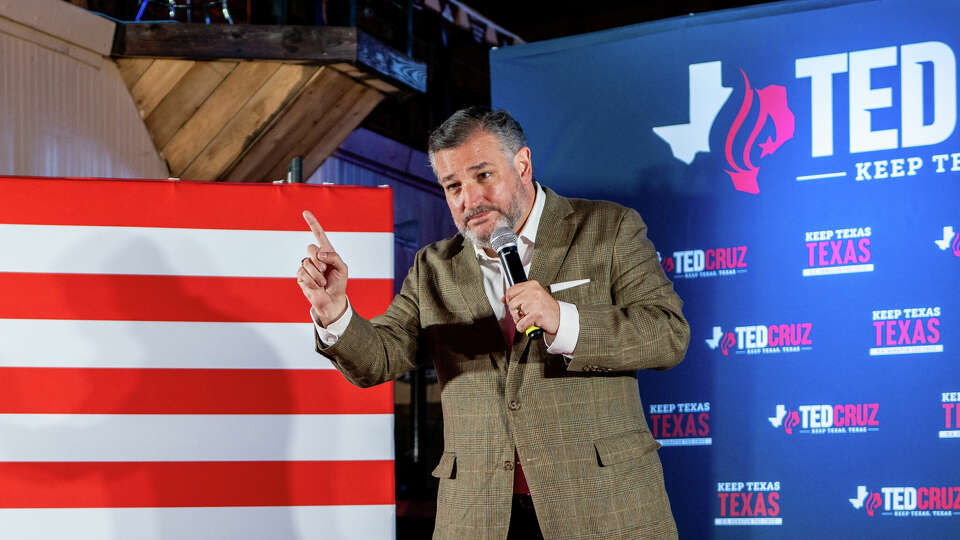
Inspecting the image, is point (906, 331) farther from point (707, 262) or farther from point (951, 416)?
point (707, 262)

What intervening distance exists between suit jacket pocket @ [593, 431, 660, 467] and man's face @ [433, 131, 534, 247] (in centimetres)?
46

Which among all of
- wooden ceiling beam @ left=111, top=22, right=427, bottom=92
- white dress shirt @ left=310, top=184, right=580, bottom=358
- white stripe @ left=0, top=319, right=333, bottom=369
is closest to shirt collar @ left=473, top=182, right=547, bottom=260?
white dress shirt @ left=310, top=184, right=580, bottom=358

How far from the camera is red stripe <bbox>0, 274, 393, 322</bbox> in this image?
2408 millimetres

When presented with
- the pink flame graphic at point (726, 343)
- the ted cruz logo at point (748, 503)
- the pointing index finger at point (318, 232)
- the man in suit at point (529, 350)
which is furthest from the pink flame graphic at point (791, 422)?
the pointing index finger at point (318, 232)

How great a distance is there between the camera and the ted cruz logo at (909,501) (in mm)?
2648

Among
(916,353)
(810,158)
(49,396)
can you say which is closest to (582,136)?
(810,158)

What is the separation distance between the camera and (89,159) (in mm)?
3752

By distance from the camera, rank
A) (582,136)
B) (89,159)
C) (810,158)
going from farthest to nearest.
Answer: (89,159)
(582,136)
(810,158)

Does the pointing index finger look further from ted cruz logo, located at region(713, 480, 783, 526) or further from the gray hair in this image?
ted cruz logo, located at region(713, 480, 783, 526)

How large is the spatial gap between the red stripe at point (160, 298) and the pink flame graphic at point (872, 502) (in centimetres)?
156

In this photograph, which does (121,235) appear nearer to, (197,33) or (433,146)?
(433,146)

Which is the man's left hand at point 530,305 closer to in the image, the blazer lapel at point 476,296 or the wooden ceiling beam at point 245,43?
the blazer lapel at point 476,296

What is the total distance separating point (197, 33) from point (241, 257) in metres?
1.75

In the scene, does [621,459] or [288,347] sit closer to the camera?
[621,459]
